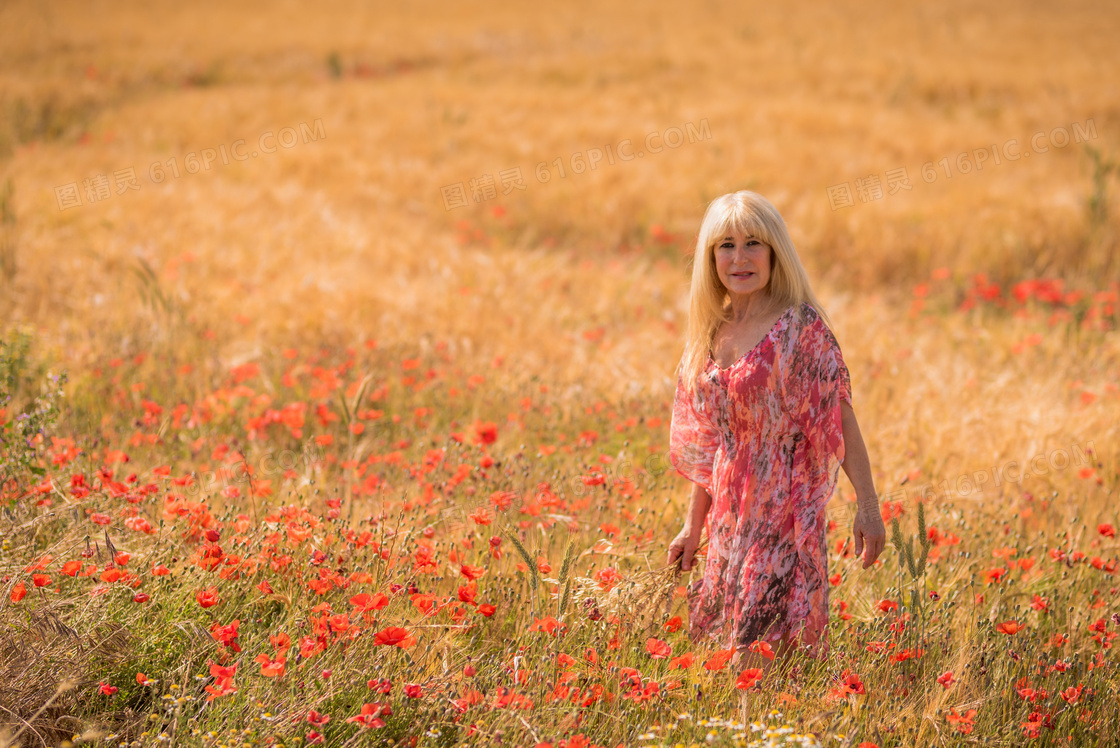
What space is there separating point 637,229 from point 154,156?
6468 millimetres

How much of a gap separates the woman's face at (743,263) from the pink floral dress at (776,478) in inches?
5.6

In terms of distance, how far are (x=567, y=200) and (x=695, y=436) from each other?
724cm

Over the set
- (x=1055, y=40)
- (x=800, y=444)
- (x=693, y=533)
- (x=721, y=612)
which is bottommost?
(x=721, y=612)

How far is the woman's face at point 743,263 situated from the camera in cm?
226

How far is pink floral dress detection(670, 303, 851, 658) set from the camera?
218 cm

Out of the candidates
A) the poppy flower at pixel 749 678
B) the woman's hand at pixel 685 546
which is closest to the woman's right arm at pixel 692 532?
the woman's hand at pixel 685 546

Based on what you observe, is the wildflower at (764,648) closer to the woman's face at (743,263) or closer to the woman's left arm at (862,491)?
the woman's left arm at (862,491)

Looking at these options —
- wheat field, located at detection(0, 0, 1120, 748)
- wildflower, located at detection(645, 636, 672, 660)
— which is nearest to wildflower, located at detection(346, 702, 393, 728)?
wheat field, located at detection(0, 0, 1120, 748)

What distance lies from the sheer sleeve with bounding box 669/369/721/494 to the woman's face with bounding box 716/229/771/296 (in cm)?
32

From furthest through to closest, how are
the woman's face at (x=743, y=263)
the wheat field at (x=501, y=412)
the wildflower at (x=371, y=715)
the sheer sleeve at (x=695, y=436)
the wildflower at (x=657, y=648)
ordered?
the sheer sleeve at (x=695, y=436) < the woman's face at (x=743, y=263) < the wheat field at (x=501, y=412) < the wildflower at (x=657, y=648) < the wildflower at (x=371, y=715)

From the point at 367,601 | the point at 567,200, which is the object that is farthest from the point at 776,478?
the point at 567,200

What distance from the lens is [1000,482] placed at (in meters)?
3.76

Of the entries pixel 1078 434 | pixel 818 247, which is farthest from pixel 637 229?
pixel 1078 434

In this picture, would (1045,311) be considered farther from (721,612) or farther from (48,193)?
(48,193)
